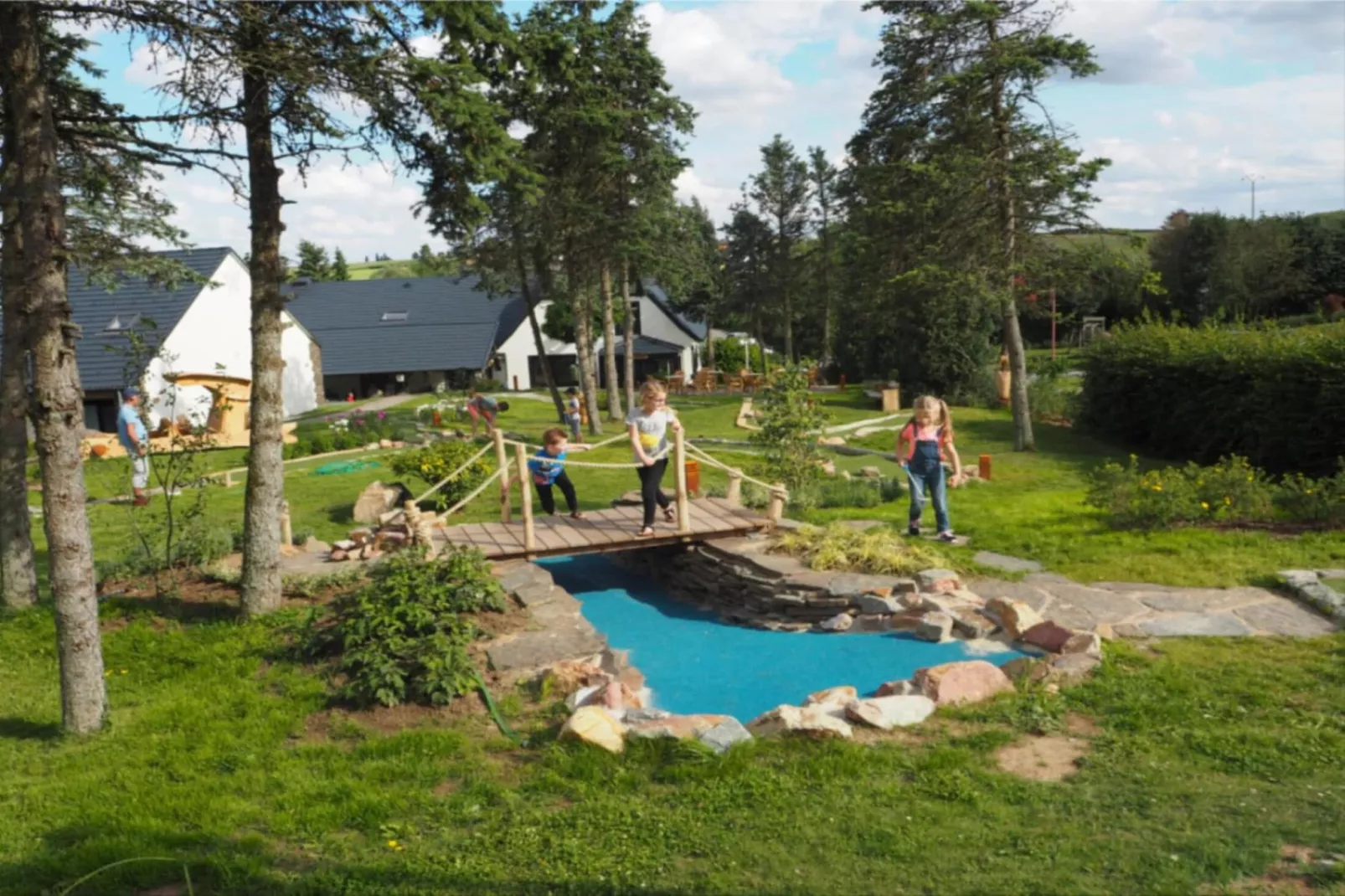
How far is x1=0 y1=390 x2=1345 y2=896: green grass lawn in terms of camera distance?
4371 mm

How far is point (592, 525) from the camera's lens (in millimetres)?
11602

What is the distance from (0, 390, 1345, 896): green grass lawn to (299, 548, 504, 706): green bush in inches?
8.1

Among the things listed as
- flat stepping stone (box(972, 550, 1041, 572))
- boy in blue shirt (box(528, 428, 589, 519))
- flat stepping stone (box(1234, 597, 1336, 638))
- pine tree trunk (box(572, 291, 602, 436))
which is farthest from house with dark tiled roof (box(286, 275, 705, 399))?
flat stepping stone (box(1234, 597, 1336, 638))

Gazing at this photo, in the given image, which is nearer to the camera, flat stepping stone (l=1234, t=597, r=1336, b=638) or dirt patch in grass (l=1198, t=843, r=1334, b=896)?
dirt patch in grass (l=1198, t=843, r=1334, b=896)

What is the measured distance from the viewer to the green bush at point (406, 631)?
6.79m

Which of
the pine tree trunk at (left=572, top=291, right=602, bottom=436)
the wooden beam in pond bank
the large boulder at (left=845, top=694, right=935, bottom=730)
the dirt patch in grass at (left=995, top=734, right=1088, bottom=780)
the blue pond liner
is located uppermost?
the pine tree trunk at (left=572, top=291, right=602, bottom=436)

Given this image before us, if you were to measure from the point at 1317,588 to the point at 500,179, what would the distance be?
788cm

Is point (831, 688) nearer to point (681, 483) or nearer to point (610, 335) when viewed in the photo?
point (681, 483)

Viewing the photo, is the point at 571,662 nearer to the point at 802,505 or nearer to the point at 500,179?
the point at 500,179

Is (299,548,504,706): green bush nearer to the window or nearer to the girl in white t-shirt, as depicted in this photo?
the girl in white t-shirt

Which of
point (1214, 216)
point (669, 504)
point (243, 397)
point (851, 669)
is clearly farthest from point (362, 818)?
point (1214, 216)

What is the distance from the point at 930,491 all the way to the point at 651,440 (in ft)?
11.0

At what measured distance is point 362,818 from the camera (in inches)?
200

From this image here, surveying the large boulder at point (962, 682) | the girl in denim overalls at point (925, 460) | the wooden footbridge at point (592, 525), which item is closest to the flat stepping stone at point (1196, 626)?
the large boulder at point (962, 682)
